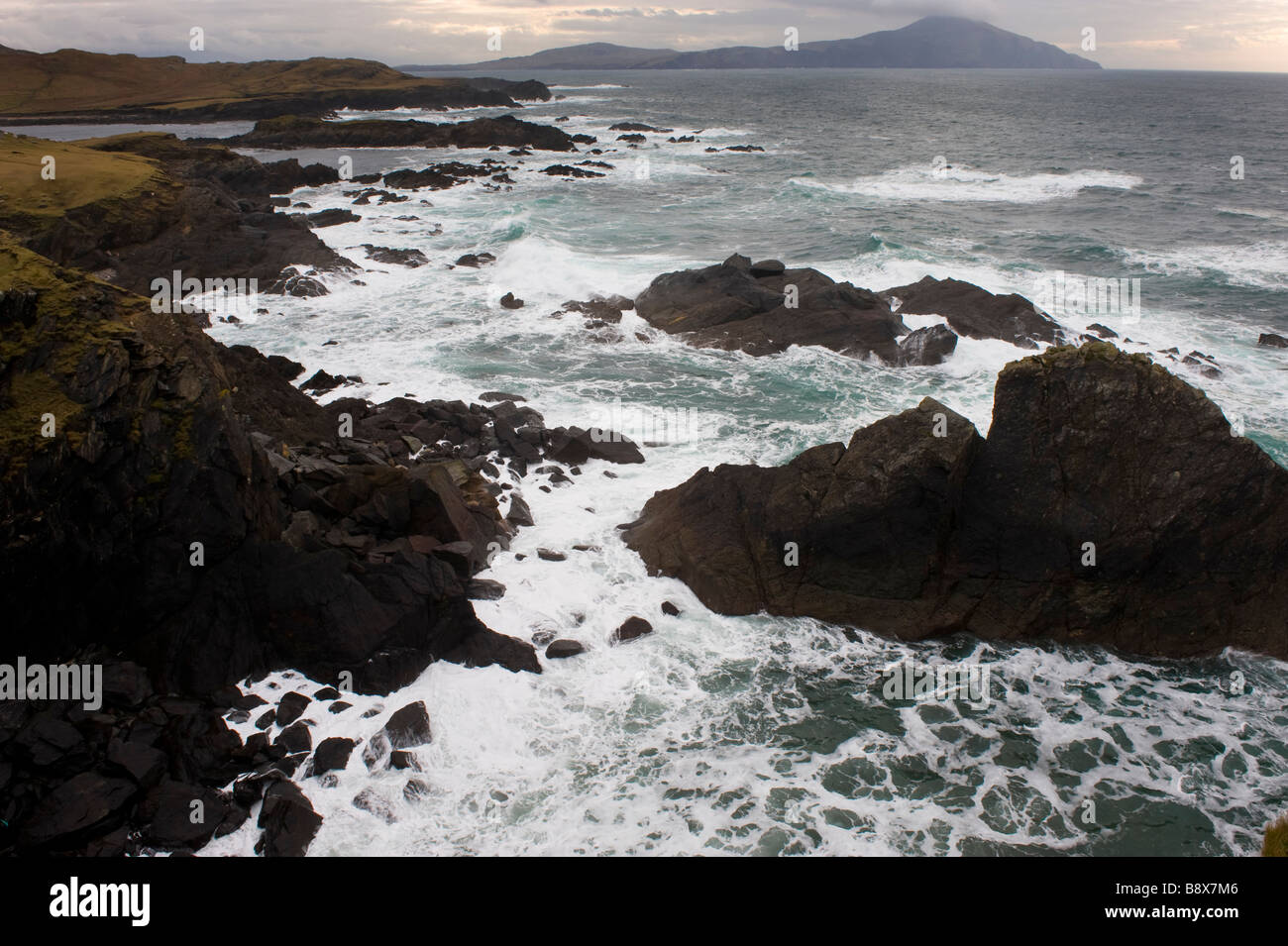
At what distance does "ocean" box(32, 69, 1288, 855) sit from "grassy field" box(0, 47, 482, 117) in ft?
204

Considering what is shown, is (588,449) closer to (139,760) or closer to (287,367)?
(287,367)

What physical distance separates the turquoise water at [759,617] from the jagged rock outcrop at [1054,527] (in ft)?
1.92

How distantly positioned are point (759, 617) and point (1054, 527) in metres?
4.85

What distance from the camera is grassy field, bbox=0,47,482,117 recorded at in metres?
91.7

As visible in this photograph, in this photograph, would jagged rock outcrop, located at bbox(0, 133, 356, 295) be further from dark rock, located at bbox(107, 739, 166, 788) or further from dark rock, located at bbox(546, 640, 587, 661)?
dark rock, located at bbox(546, 640, 587, 661)

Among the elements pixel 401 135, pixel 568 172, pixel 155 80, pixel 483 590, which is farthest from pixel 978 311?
pixel 155 80

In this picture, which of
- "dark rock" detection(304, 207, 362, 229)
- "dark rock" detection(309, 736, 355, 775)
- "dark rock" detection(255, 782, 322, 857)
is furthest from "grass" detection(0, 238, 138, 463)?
"dark rock" detection(304, 207, 362, 229)

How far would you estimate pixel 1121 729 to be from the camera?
11.1 metres

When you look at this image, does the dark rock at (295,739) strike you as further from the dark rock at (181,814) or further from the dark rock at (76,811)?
the dark rock at (76,811)

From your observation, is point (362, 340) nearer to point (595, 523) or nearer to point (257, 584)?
point (595, 523)

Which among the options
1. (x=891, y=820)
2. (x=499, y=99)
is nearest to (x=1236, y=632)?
(x=891, y=820)

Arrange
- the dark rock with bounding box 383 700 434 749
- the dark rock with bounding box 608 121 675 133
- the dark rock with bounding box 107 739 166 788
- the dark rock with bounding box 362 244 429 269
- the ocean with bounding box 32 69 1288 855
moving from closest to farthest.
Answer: the dark rock with bounding box 107 739 166 788
the ocean with bounding box 32 69 1288 855
the dark rock with bounding box 383 700 434 749
the dark rock with bounding box 362 244 429 269
the dark rock with bounding box 608 121 675 133

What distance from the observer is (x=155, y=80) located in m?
108
